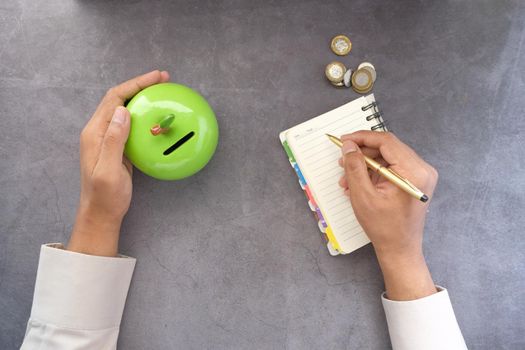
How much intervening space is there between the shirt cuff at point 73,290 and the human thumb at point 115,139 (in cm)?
19

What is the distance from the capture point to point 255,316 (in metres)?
0.88

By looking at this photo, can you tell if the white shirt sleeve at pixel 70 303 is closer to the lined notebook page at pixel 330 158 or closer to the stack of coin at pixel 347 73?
the lined notebook page at pixel 330 158

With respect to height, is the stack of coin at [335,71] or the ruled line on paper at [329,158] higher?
the stack of coin at [335,71]

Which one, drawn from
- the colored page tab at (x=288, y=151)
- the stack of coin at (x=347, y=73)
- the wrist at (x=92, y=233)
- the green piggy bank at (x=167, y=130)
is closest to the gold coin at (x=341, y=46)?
the stack of coin at (x=347, y=73)

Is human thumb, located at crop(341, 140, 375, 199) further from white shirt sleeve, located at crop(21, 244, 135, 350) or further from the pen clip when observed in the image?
white shirt sleeve, located at crop(21, 244, 135, 350)

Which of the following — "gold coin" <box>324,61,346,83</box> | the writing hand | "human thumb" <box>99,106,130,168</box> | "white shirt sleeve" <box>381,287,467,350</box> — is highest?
"human thumb" <box>99,106,130,168</box>

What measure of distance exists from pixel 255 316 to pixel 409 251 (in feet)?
1.14

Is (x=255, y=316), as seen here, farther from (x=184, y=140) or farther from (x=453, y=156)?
(x=453, y=156)

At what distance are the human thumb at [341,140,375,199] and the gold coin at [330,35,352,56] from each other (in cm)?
24

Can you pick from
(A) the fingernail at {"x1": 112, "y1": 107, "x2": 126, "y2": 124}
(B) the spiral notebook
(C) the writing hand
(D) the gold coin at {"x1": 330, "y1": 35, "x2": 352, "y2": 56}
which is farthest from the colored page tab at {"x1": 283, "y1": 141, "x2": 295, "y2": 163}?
(A) the fingernail at {"x1": 112, "y1": 107, "x2": 126, "y2": 124}

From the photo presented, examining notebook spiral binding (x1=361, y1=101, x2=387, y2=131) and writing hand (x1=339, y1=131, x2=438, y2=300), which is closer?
writing hand (x1=339, y1=131, x2=438, y2=300)

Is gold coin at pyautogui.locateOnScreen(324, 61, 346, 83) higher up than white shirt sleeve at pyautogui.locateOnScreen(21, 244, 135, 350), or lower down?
higher up

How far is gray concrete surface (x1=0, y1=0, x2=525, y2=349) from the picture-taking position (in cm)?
89

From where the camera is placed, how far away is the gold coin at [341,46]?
90cm
